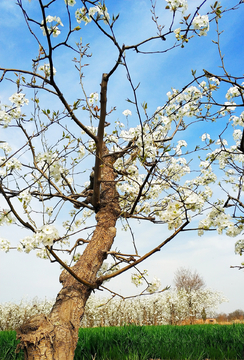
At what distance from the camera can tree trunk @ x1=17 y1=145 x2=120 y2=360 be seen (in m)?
3.01

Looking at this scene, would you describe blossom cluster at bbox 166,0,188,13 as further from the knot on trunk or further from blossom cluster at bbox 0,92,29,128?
the knot on trunk

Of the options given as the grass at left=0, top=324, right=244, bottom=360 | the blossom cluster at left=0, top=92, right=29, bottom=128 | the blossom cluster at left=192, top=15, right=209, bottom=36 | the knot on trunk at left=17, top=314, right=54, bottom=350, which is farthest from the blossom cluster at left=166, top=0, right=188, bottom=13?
the grass at left=0, top=324, right=244, bottom=360

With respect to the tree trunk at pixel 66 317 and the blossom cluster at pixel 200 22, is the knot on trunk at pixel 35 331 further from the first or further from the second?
the blossom cluster at pixel 200 22

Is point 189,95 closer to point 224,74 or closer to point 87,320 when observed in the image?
point 224,74

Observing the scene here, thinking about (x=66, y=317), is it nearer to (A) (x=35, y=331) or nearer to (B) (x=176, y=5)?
(A) (x=35, y=331)

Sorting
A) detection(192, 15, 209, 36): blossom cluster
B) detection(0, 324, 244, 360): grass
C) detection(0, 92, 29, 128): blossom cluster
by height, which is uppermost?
detection(192, 15, 209, 36): blossom cluster

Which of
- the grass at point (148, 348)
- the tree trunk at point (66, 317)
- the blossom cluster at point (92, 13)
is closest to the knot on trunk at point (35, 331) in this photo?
the tree trunk at point (66, 317)

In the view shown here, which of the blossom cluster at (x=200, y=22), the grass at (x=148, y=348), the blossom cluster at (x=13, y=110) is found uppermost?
the blossom cluster at (x=200, y=22)

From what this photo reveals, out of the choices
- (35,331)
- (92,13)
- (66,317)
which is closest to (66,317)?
(66,317)

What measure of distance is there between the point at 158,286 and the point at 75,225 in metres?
2.64

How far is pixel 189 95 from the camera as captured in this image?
4.28 metres

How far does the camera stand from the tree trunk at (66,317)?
301 cm

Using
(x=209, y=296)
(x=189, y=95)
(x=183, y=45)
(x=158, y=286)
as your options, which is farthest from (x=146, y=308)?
(x=183, y=45)

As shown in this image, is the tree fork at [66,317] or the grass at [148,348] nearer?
the tree fork at [66,317]
